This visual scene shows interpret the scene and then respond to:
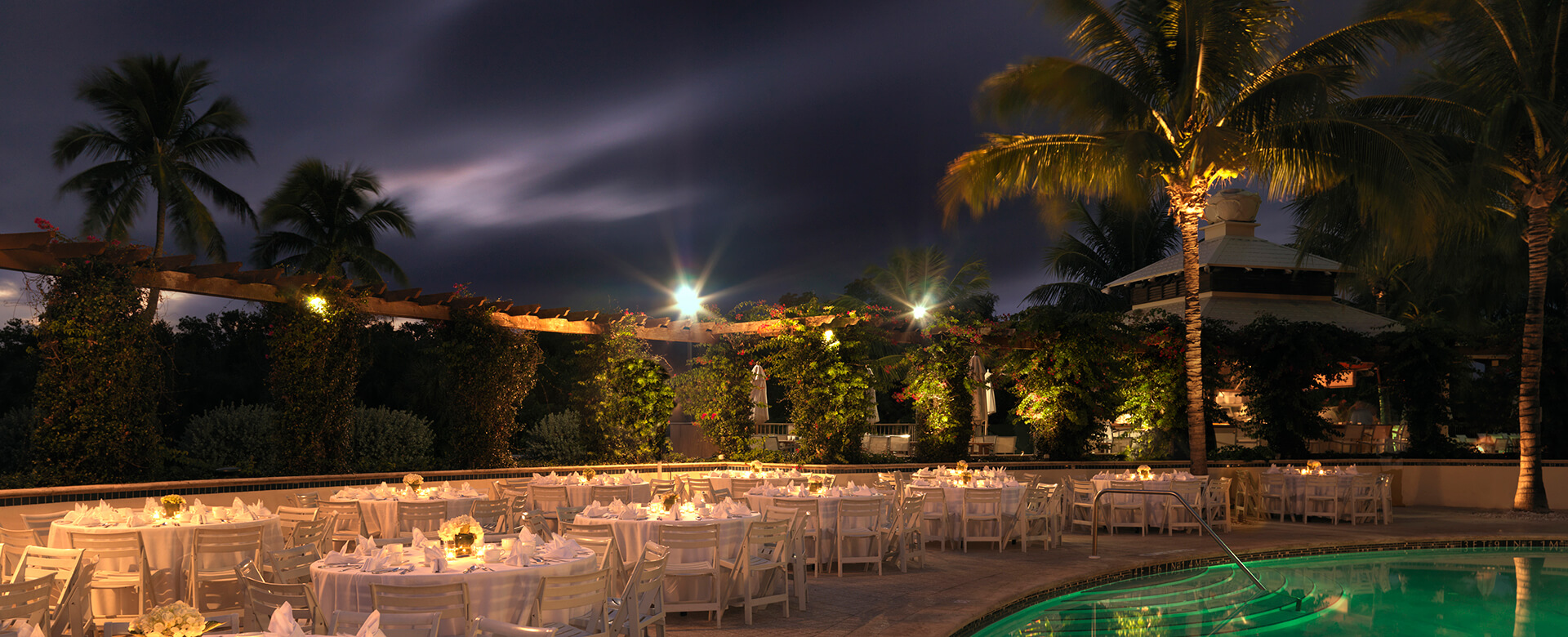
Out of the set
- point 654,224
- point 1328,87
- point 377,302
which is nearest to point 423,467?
point 377,302

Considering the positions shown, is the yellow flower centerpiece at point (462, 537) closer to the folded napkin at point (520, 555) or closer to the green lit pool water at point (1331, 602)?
the folded napkin at point (520, 555)

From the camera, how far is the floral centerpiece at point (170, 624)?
2.85m

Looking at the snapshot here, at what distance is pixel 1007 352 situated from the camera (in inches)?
631

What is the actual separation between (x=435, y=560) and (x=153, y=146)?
18.3 metres

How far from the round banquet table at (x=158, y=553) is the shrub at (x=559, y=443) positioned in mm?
7968

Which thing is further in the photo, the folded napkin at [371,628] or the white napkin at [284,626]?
the white napkin at [284,626]

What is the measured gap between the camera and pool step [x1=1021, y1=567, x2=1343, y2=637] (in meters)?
7.52

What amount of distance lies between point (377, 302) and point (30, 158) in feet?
34.3

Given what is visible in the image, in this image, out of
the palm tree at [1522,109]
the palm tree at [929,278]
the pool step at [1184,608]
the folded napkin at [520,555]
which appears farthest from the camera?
the palm tree at [929,278]

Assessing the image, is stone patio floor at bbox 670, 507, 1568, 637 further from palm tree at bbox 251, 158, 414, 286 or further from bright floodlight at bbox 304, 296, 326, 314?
palm tree at bbox 251, 158, 414, 286

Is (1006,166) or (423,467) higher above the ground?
(1006,166)

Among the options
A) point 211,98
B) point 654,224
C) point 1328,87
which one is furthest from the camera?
point 654,224

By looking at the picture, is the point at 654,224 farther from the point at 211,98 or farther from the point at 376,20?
the point at 376,20

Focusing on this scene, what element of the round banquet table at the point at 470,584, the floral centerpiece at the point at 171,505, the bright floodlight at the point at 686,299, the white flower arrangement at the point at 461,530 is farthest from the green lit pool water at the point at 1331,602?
the bright floodlight at the point at 686,299
